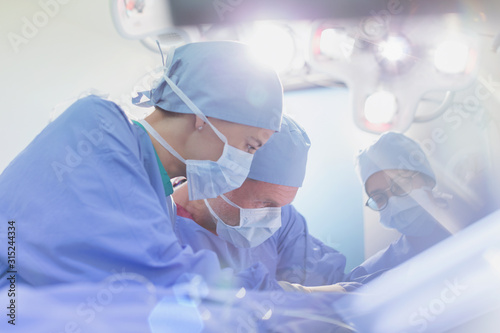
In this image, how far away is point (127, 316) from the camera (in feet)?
3.29

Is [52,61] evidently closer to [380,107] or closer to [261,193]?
[261,193]

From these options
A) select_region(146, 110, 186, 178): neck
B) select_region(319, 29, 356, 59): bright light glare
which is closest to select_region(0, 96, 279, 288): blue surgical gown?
select_region(146, 110, 186, 178): neck

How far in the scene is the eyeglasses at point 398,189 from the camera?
7.92 ft

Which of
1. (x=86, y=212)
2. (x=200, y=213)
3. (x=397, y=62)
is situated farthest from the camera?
(x=397, y=62)

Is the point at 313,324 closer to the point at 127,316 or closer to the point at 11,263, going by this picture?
the point at 127,316

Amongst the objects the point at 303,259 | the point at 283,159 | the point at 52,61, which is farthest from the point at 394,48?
the point at 52,61

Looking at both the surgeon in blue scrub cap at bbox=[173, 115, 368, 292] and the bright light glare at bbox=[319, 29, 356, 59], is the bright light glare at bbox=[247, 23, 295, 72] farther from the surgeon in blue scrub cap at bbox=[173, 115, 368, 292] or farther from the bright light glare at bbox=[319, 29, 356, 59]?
the surgeon in blue scrub cap at bbox=[173, 115, 368, 292]

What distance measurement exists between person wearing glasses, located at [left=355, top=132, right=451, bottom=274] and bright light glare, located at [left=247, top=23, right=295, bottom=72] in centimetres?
70

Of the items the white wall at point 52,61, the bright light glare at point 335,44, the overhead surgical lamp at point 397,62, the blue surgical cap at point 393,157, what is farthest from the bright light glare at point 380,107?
the white wall at point 52,61

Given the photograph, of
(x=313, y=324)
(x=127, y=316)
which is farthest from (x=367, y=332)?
(x=127, y=316)

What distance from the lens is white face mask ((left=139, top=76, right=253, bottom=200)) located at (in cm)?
140

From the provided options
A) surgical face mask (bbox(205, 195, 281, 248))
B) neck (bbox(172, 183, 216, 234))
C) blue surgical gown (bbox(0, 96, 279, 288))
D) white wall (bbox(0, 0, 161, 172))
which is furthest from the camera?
white wall (bbox(0, 0, 161, 172))

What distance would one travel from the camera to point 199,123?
1.41 meters

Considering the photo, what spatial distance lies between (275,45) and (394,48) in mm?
544
